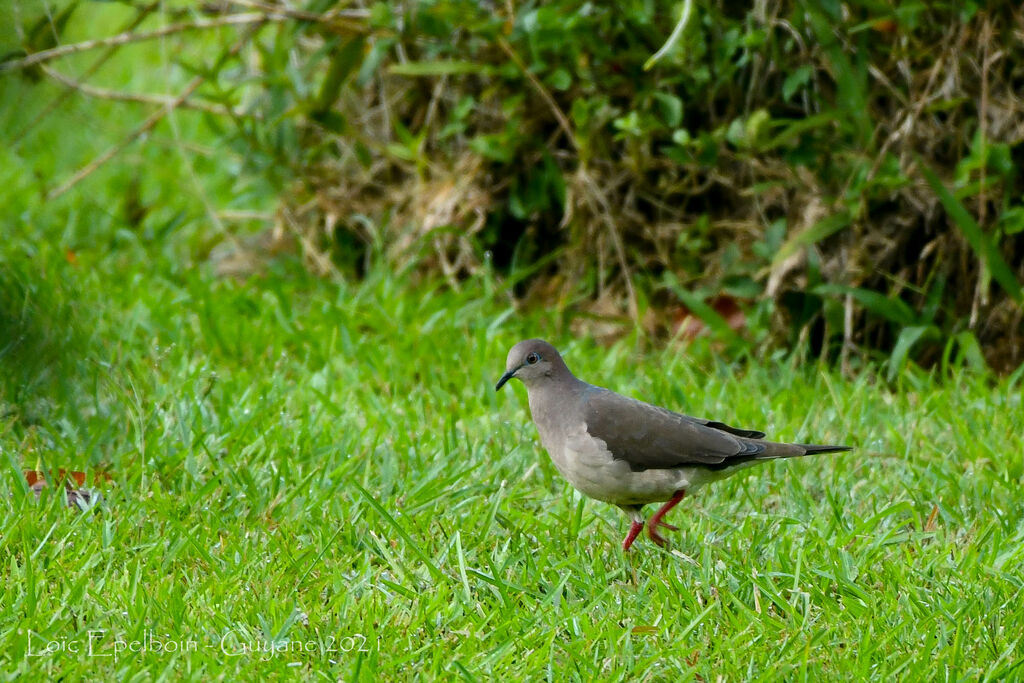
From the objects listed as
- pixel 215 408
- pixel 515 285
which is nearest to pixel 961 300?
pixel 515 285

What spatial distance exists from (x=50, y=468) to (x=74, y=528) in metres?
0.51

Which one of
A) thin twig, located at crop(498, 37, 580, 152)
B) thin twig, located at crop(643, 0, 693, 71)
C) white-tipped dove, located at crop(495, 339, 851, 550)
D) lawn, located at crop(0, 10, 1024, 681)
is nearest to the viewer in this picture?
lawn, located at crop(0, 10, 1024, 681)

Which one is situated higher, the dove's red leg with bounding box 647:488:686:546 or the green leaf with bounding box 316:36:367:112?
the green leaf with bounding box 316:36:367:112

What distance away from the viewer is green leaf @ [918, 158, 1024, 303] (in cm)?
507

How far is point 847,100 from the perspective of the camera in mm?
5270

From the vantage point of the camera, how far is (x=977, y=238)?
5.09m

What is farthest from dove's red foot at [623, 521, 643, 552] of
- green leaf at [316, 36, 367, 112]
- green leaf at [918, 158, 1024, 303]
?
green leaf at [316, 36, 367, 112]

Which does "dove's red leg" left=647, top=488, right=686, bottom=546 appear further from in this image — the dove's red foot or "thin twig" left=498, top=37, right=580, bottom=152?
Result: "thin twig" left=498, top=37, right=580, bottom=152

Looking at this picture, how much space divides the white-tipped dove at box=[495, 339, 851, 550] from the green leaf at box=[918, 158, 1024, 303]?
1.77m

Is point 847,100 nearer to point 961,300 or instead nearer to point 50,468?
point 961,300

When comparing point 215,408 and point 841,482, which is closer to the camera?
point 841,482

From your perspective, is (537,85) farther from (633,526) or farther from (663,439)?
(633,526)

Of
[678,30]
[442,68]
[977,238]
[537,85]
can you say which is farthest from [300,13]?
[977,238]

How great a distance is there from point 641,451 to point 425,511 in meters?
0.73
